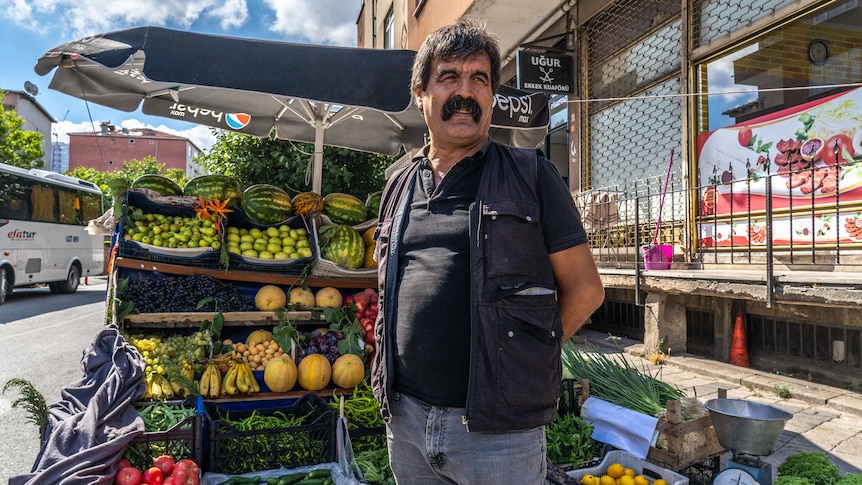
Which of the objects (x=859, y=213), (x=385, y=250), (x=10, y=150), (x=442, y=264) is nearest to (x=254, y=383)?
(x=385, y=250)

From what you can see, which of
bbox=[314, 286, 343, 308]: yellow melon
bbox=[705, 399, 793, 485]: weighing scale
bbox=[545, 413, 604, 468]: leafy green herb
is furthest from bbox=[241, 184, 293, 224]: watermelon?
bbox=[705, 399, 793, 485]: weighing scale

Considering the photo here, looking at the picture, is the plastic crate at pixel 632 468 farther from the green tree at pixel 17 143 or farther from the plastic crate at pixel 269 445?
the green tree at pixel 17 143

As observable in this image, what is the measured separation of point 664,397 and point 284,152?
9.51 meters

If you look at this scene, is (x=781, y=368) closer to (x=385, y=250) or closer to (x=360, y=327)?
(x=360, y=327)

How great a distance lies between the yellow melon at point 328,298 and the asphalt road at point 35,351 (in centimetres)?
222

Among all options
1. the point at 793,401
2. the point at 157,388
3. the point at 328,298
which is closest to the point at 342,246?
the point at 328,298

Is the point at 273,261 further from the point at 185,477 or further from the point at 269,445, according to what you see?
the point at 185,477

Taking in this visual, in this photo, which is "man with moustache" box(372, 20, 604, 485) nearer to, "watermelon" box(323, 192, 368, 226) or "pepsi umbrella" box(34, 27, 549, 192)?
"pepsi umbrella" box(34, 27, 549, 192)

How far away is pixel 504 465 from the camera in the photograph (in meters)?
1.68

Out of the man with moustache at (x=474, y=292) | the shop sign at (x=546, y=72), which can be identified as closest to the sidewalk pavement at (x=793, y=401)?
the man with moustache at (x=474, y=292)

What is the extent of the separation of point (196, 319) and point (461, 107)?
3509 millimetres

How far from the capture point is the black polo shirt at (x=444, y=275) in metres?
1.72

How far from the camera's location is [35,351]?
8742 millimetres

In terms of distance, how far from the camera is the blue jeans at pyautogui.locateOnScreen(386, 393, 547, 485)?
1.68 m
